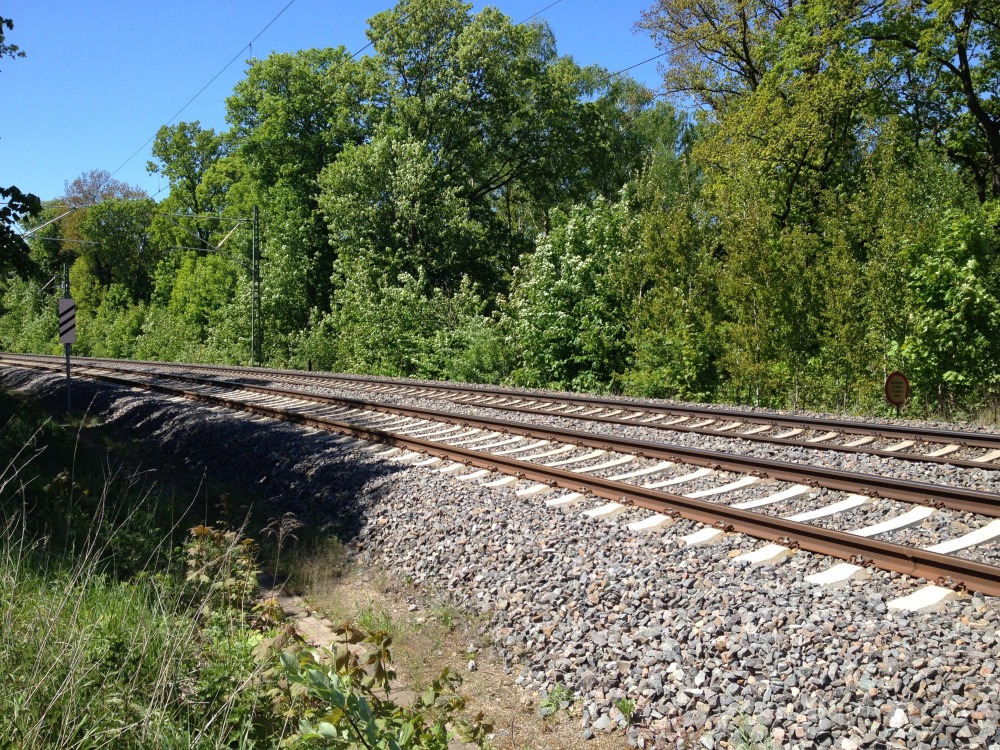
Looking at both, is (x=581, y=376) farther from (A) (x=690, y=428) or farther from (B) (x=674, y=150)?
(B) (x=674, y=150)

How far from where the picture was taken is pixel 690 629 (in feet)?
15.3

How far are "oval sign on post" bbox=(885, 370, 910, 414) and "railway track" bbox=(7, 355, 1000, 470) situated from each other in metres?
2.97

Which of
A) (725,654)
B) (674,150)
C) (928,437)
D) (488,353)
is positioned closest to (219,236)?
(674,150)

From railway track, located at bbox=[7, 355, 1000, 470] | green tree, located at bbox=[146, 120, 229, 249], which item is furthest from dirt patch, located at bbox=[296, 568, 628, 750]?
green tree, located at bbox=[146, 120, 229, 249]

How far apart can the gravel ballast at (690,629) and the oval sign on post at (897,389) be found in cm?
684

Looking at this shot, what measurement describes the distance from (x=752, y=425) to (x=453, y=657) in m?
8.15

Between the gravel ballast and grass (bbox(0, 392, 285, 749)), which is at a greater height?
grass (bbox(0, 392, 285, 749))

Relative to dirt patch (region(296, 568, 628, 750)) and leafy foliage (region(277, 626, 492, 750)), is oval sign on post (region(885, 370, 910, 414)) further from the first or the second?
leafy foliage (region(277, 626, 492, 750))

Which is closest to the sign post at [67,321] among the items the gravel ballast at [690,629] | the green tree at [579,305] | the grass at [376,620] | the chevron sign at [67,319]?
the chevron sign at [67,319]

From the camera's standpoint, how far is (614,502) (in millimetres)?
7438

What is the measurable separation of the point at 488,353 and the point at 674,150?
2986 centimetres

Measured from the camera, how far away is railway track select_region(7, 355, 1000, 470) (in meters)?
9.55

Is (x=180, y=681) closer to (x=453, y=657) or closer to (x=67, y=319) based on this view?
(x=453, y=657)

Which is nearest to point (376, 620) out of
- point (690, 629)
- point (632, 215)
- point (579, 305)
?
point (690, 629)
